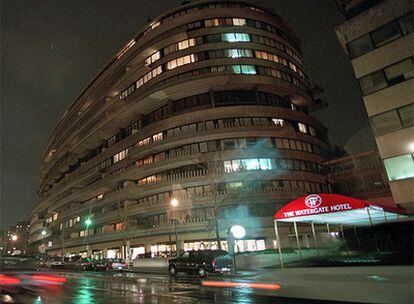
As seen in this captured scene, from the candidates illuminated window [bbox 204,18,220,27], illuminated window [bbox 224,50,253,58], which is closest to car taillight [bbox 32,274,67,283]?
illuminated window [bbox 224,50,253,58]

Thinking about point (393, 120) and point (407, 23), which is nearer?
point (407, 23)

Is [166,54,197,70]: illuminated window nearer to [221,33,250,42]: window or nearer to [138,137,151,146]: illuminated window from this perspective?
[221,33,250,42]: window

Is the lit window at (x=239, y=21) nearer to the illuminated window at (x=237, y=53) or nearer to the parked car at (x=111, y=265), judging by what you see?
the illuminated window at (x=237, y=53)

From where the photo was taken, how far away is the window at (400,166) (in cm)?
1958

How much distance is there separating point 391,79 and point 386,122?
263 centimetres

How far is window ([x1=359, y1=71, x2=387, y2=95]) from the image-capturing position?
20.9 meters

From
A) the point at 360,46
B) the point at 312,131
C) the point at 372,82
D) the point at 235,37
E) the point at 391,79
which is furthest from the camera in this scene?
the point at 312,131

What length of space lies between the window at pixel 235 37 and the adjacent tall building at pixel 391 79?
97.9 feet

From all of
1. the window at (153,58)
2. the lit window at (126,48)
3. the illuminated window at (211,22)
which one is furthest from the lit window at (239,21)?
the lit window at (126,48)

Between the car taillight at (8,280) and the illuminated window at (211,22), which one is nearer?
the car taillight at (8,280)

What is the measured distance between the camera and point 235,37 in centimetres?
5081

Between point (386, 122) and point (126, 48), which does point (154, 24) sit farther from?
point (386, 122)

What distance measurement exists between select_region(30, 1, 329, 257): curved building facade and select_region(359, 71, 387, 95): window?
1961 centimetres

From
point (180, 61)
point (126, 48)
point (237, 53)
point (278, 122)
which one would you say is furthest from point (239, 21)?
point (126, 48)
